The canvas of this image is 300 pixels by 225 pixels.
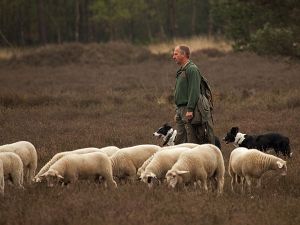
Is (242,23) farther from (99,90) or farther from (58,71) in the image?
(58,71)

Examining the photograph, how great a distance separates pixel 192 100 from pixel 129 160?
1.51 m

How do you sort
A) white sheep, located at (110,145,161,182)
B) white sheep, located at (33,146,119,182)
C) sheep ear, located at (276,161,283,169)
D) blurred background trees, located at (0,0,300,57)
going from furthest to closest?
blurred background trees, located at (0,0,300,57) → white sheep, located at (110,145,161,182) → sheep ear, located at (276,161,283,169) → white sheep, located at (33,146,119,182)

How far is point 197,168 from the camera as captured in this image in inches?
412

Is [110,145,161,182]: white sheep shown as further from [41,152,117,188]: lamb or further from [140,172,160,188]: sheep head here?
[140,172,160,188]: sheep head

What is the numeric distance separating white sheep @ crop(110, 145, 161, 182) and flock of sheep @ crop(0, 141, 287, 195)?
17mm

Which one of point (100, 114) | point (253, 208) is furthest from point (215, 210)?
point (100, 114)

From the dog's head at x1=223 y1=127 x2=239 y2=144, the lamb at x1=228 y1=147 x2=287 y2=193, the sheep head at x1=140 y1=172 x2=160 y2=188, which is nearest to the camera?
the sheep head at x1=140 y1=172 x2=160 y2=188

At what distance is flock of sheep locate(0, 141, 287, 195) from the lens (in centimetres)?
1039

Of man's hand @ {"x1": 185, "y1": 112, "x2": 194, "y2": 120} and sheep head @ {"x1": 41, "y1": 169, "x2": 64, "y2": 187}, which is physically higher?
man's hand @ {"x1": 185, "y1": 112, "x2": 194, "y2": 120}

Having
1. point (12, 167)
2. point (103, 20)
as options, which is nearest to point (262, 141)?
point (12, 167)

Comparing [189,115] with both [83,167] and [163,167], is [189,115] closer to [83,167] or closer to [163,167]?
[163,167]

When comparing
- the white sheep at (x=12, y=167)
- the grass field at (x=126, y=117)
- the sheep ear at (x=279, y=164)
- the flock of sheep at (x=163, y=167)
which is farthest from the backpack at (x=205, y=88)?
the white sheep at (x=12, y=167)

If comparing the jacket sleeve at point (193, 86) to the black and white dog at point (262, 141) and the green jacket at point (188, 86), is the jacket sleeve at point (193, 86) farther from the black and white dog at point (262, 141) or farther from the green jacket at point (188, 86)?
the black and white dog at point (262, 141)

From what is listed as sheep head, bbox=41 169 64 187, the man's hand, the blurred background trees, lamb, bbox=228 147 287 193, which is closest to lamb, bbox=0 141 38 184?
sheep head, bbox=41 169 64 187
